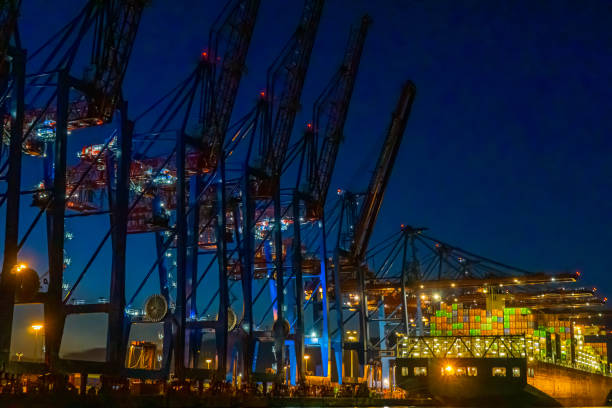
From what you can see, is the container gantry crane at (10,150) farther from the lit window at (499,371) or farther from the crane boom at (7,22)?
the lit window at (499,371)

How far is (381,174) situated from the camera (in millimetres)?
75125

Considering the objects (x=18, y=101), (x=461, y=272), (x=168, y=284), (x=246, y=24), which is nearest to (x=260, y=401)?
(x=168, y=284)

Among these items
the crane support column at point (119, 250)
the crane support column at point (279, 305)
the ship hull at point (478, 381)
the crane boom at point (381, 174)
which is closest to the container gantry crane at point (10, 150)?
the crane support column at point (119, 250)

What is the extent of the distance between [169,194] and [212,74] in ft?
32.6

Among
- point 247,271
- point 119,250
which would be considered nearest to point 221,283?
point 247,271

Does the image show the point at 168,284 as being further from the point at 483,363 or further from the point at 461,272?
the point at 461,272

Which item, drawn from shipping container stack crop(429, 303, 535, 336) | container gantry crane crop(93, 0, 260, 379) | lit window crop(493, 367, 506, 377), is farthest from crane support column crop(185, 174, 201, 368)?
shipping container stack crop(429, 303, 535, 336)

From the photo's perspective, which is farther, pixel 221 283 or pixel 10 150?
pixel 221 283

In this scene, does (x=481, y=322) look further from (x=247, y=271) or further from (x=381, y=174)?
(x=247, y=271)

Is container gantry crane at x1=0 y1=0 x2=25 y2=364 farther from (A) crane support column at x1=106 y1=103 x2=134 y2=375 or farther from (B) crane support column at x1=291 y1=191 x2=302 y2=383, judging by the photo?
(B) crane support column at x1=291 y1=191 x2=302 y2=383

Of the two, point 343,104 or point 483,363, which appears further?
point 343,104

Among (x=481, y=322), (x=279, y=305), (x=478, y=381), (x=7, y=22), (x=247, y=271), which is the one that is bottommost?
(x=478, y=381)

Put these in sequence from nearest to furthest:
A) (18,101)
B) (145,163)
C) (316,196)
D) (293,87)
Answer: (18,101) → (145,163) → (293,87) → (316,196)

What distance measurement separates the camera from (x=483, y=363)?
57031 mm
